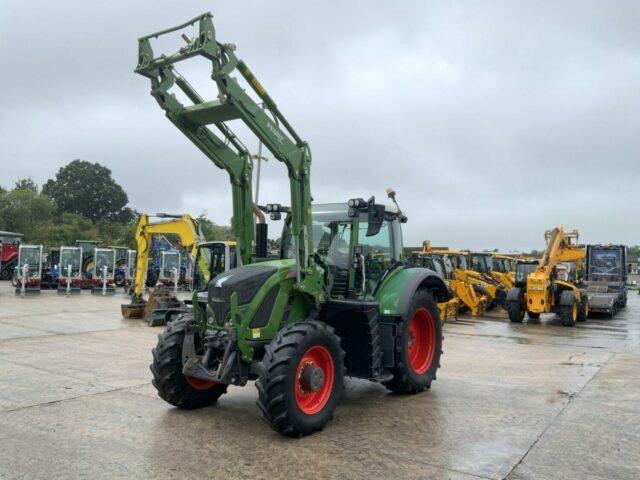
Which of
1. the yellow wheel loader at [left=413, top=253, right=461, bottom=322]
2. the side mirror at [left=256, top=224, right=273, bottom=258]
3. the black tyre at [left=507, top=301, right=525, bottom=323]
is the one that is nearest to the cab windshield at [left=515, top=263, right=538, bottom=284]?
the black tyre at [left=507, top=301, right=525, bottom=323]

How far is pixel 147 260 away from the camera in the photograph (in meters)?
16.4

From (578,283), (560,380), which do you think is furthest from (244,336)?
(578,283)

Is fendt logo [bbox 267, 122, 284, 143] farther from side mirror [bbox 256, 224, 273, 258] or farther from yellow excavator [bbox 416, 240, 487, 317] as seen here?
yellow excavator [bbox 416, 240, 487, 317]

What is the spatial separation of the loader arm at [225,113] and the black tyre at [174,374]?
1.44 metres

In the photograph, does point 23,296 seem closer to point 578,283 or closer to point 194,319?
point 194,319

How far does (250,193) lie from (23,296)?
61.7 feet

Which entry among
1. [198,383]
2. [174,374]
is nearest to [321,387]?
[198,383]

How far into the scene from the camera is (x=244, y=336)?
17.3 feet

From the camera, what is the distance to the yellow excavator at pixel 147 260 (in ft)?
46.7

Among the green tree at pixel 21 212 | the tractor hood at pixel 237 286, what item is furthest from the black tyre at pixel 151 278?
the tractor hood at pixel 237 286

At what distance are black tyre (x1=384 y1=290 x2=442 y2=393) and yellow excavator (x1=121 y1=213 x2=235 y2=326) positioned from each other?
24.9ft

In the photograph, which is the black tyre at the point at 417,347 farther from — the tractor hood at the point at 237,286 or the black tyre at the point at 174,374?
the black tyre at the point at 174,374

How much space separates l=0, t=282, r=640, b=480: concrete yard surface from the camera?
4316 millimetres

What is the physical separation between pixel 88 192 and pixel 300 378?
7119cm
